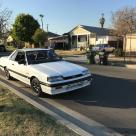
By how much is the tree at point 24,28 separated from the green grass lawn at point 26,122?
53.3 m

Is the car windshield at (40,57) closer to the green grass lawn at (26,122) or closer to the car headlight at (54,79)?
the car headlight at (54,79)

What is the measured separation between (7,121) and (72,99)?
330cm

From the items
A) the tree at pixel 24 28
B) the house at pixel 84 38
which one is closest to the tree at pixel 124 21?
A: the house at pixel 84 38

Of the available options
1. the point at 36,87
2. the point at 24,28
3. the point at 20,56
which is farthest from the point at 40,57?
the point at 24,28

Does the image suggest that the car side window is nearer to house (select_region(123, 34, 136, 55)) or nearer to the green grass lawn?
the green grass lawn

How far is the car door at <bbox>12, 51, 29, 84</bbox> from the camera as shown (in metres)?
10.6

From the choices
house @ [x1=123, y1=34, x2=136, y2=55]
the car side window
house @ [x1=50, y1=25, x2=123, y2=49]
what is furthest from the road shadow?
house @ [x1=50, y1=25, x2=123, y2=49]

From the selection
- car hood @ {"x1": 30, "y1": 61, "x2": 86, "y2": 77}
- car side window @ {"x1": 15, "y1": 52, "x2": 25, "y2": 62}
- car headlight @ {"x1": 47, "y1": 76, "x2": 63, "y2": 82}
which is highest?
car side window @ {"x1": 15, "y1": 52, "x2": 25, "y2": 62}

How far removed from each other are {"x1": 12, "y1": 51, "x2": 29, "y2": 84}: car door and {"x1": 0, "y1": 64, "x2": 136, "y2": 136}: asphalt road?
0.50m

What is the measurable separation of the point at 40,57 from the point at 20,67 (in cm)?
79

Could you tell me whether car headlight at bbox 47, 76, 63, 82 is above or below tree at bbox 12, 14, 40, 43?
below

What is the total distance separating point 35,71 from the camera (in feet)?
32.0

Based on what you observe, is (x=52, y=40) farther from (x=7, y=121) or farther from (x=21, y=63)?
(x=7, y=121)

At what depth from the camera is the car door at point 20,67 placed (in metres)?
10.6
